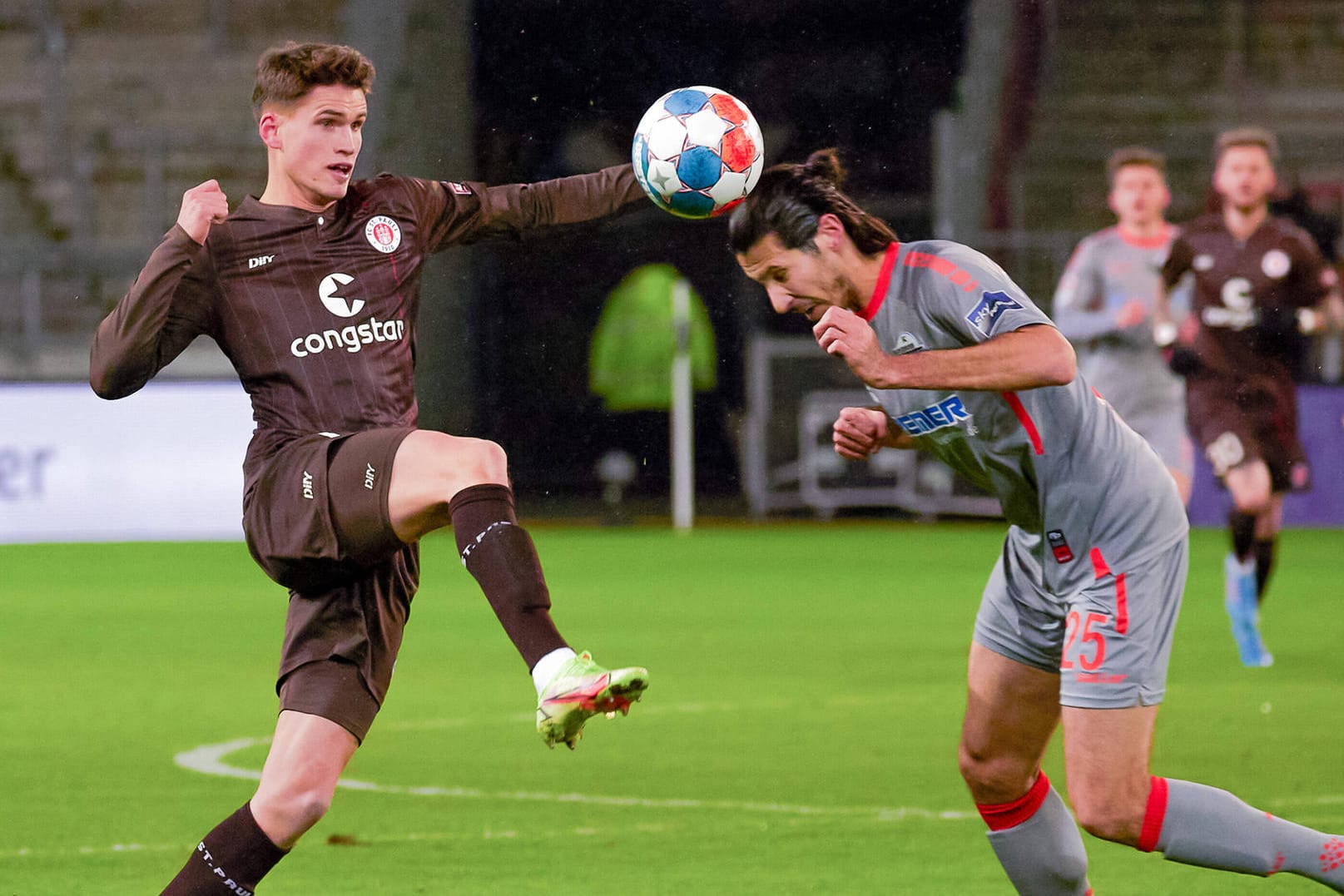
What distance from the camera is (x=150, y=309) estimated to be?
4.18 m

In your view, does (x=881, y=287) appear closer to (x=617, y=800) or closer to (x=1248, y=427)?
(x=617, y=800)

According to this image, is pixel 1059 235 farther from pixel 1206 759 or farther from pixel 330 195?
pixel 330 195

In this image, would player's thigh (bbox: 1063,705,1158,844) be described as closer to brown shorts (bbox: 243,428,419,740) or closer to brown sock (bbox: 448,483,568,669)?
brown sock (bbox: 448,483,568,669)

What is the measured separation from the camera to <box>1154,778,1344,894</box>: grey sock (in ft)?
13.7

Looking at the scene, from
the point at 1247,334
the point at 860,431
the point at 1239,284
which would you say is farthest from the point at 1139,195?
the point at 860,431

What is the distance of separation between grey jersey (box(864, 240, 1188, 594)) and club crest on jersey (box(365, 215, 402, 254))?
3.54 ft

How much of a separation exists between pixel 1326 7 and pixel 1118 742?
64.1 feet

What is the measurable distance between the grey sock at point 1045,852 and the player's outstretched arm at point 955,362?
3.46 feet

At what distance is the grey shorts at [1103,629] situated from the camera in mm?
4117

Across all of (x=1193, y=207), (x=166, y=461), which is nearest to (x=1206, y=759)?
(x=166, y=461)

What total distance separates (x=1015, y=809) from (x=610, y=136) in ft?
45.1

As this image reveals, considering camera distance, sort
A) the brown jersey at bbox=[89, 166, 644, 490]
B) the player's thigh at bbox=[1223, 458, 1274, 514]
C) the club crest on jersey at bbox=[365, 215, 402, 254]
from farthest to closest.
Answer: the player's thigh at bbox=[1223, 458, 1274, 514] → the club crest on jersey at bbox=[365, 215, 402, 254] → the brown jersey at bbox=[89, 166, 644, 490]

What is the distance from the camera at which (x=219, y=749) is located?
7.39 m

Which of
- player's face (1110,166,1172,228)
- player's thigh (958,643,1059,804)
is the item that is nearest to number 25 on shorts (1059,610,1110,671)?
player's thigh (958,643,1059,804)
